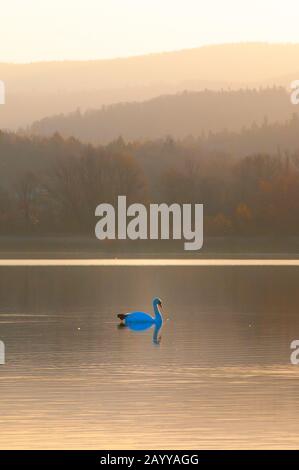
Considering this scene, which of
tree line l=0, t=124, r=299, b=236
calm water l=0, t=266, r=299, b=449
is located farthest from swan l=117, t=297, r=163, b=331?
tree line l=0, t=124, r=299, b=236

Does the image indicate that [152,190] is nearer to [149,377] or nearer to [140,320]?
[140,320]

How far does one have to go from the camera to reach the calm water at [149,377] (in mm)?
17156

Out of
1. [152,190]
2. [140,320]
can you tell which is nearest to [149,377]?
[140,320]

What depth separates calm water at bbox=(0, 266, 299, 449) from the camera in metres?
17.2

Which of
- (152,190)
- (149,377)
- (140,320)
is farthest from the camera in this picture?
(152,190)

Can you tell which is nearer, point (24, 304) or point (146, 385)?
point (146, 385)

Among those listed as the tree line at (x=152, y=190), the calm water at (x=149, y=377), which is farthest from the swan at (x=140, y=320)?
the tree line at (x=152, y=190)

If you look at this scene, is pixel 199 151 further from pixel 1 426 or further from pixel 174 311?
pixel 1 426

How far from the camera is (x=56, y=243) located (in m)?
130

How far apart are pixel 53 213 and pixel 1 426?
119 meters

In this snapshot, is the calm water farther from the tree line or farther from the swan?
the tree line

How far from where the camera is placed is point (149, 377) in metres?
22.4

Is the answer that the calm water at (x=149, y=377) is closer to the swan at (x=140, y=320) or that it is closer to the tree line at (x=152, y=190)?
the swan at (x=140, y=320)

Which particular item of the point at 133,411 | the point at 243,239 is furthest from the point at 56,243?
the point at 133,411
